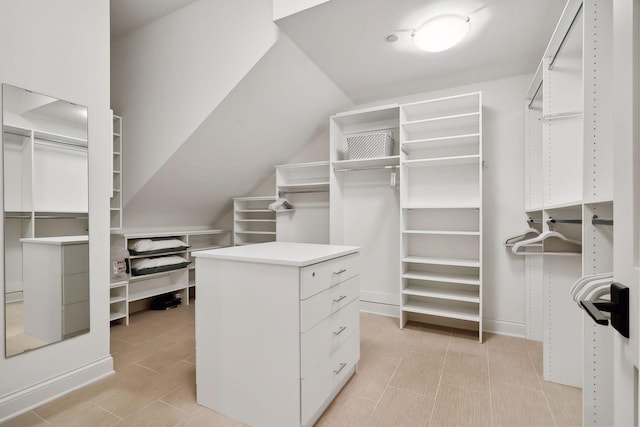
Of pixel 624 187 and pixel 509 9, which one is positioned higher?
pixel 509 9

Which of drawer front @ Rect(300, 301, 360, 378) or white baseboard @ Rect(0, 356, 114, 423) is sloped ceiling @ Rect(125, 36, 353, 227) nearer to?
white baseboard @ Rect(0, 356, 114, 423)

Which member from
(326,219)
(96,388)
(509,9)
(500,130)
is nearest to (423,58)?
(509,9)

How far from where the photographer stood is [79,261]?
73.0 inches

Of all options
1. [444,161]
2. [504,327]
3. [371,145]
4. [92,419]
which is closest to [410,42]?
[371,145]

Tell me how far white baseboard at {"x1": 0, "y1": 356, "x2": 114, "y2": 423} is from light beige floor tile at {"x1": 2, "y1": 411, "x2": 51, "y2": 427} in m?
0.03

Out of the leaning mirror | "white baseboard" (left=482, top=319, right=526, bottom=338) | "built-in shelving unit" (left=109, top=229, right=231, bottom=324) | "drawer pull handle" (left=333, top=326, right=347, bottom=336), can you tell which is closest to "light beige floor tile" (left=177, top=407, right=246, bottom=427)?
"drawer pull handle" (left=333, top=326, right=347, bottom=336)

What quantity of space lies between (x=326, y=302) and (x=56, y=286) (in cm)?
166

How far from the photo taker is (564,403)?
1690 mm

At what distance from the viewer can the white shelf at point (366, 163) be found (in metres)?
2.96

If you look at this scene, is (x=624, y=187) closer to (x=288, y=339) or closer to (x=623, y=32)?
(x=623, y=32)

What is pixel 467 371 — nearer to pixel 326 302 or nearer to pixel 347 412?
pixel 347 412

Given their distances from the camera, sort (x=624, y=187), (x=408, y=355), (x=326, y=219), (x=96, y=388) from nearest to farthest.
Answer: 1. (x=624, y=187)
2. (x=96, y=388)
3. (x=408, y=355)
4. (x=326, y=219)

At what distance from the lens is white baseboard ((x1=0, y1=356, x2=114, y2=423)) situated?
153 cm

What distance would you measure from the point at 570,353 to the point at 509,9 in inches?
89.4
